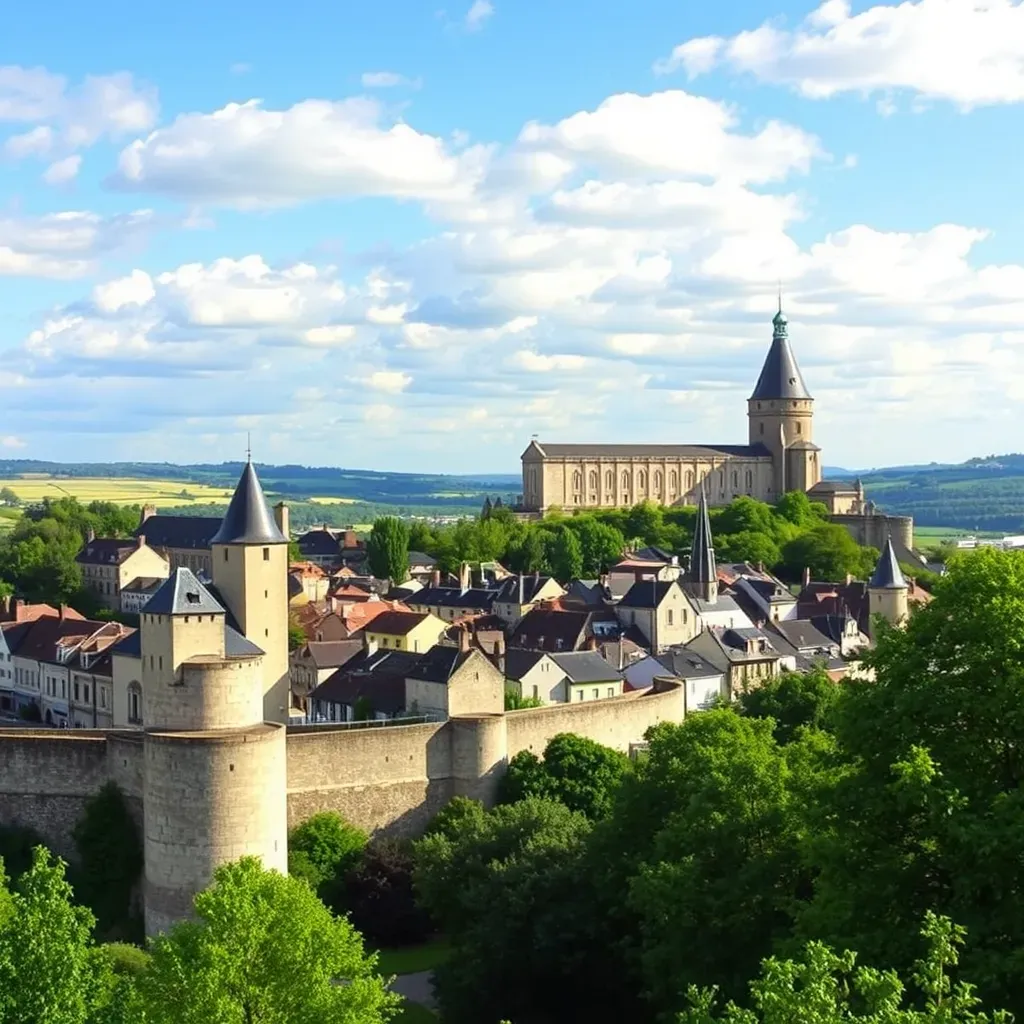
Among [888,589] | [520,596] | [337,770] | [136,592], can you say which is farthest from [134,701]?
[888,589]

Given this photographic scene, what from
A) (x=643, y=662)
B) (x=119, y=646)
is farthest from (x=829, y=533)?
(x=119, y=646)

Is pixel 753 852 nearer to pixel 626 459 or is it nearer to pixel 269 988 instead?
pixel 269 988

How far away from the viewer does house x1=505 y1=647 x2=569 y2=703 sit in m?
57.0

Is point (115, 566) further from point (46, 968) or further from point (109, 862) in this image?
point (46, 968)

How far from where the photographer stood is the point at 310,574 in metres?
90.3

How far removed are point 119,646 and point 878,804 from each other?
37179 mm

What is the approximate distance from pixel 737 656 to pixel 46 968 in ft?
157

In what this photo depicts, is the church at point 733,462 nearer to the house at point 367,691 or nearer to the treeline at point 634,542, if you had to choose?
the treeline at point 634,542

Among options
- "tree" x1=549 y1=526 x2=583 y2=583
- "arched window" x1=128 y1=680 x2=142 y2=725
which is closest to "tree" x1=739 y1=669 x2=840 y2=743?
"arched window" x1=128 y1=680 x2=142 y2=725

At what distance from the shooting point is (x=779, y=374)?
145250 millimetres

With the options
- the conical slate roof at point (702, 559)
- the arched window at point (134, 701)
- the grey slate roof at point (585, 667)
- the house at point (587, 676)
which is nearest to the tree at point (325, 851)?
the arched window at point (134, 701)

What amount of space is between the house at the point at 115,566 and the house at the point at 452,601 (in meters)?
14.7

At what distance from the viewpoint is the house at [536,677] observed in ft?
187

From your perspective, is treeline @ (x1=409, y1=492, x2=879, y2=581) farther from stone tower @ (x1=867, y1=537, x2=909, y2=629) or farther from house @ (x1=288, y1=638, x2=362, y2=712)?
house @ (x1=288, y1=638, x2=362, y2=712)
